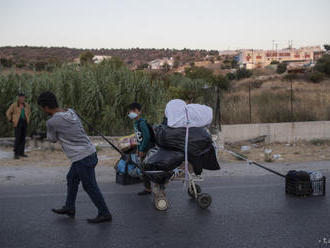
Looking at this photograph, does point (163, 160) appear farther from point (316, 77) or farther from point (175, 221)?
point (316, 77)

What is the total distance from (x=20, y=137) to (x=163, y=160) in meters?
6.53

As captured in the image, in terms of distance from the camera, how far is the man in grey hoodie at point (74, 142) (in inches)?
225

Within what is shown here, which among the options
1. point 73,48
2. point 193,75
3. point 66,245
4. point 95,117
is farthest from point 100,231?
point 73,48

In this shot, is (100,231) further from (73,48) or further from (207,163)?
(73,48)

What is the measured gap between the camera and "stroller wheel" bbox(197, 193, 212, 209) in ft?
21.6

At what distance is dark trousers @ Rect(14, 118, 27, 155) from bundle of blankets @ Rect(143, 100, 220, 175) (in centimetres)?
620

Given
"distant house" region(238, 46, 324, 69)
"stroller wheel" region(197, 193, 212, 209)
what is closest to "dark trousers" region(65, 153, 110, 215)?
"stroller wheel" region(197, 193, 212, 209)

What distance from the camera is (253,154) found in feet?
41.8

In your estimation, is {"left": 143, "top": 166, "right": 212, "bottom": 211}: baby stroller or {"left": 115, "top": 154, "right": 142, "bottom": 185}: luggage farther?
{"left": 115, "top": 154, "right": 142, "bottom": 185}: luggage

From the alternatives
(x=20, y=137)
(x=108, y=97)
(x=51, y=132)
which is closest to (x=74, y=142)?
(x=51, y=132)

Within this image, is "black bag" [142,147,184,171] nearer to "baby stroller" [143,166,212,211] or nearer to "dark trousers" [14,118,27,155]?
"baby stroller" [143,166,212,211]

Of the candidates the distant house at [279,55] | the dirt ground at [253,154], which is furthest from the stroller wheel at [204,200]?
the distant house at [279,55]

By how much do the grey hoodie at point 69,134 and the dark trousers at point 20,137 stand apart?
641 cm

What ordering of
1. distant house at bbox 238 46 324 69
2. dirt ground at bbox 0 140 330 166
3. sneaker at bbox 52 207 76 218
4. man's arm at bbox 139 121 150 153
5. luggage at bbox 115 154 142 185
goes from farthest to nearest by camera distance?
distant house at bbox 238 46 324 69
dirt ground at bbox 0 140 330 166
luggage at bbox 115 154 142 185
man's arm at bbox 139 121 150 153
sneaker at bbox 52 207 76 218
